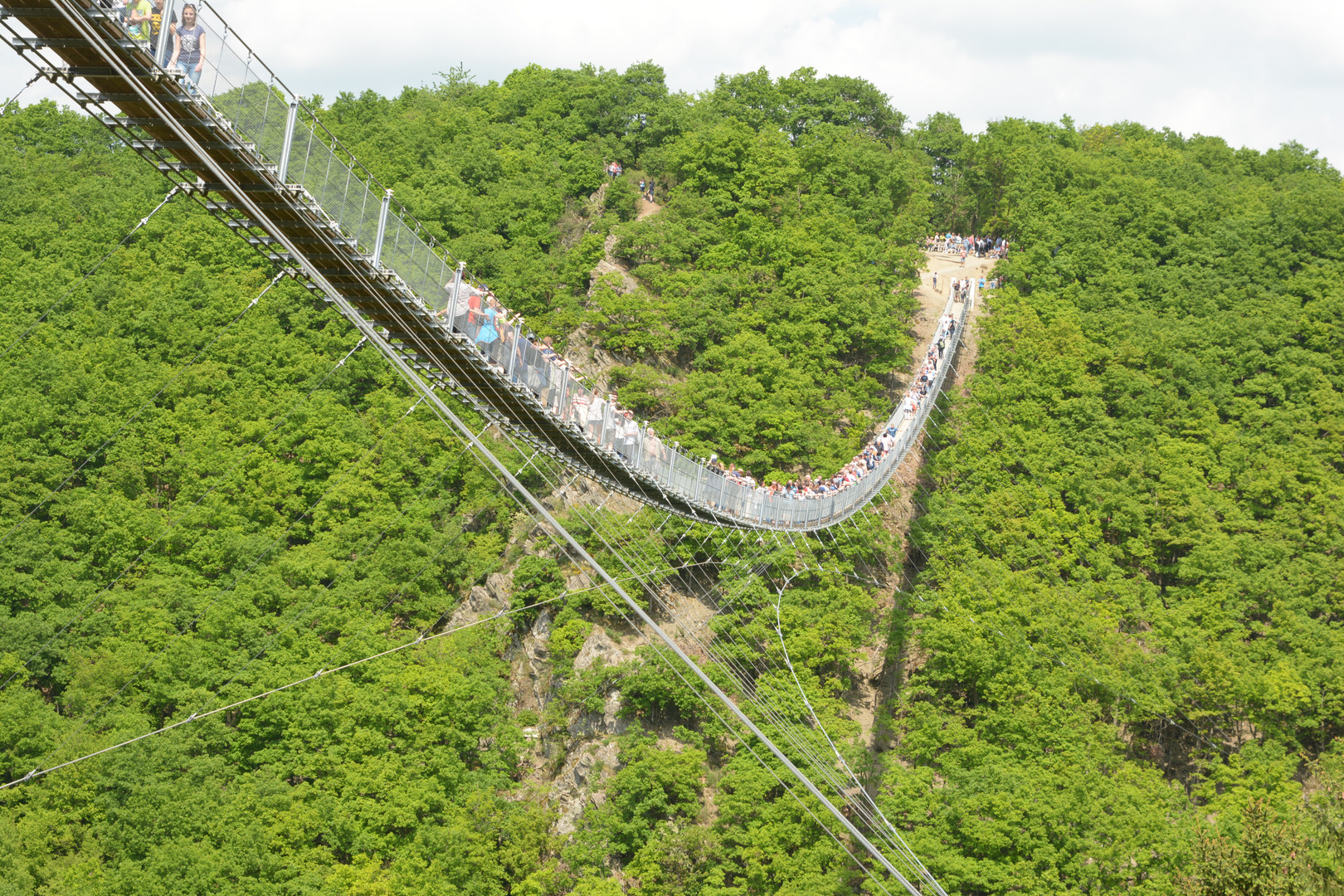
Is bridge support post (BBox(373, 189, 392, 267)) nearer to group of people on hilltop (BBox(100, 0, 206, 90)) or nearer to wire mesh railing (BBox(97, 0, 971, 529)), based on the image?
wire mesh railing (BBox(97, 0, 971, 529))

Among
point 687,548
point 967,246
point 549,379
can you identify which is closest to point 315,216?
point 549,379

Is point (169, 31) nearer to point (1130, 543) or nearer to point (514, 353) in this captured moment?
point (514, 353)

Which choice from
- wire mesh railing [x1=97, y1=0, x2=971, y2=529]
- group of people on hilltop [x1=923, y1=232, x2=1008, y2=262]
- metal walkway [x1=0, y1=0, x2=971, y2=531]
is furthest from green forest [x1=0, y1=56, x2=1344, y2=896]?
metal walkway [x1=0, y1=0, x2=971, y2=531]

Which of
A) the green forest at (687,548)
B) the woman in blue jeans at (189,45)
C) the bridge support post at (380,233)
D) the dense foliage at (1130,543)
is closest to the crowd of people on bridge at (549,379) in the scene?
the bridge support post at (380,233)

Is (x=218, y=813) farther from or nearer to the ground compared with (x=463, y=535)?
nearer to the ground

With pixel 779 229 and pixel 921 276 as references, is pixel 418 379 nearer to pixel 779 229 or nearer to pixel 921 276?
pixel 779 229

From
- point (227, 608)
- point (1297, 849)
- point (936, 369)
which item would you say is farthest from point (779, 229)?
point (1297, 849)

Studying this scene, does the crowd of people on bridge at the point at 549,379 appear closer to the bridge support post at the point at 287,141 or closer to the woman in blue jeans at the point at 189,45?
the bridge support post at the point at 287,141
